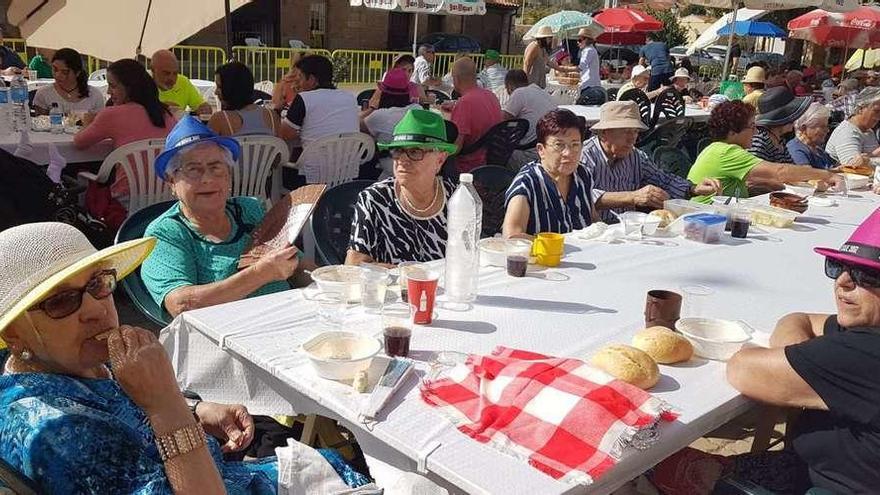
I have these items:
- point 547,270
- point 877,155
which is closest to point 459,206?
point 547,270

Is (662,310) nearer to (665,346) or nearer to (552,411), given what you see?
(665,346)

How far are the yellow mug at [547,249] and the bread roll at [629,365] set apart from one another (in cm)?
105

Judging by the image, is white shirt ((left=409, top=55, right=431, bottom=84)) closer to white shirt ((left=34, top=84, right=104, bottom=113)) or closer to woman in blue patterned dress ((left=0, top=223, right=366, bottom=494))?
white shirt ((left=34, top=84, right=104, bottom=113))

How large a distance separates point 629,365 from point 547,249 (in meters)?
1.14

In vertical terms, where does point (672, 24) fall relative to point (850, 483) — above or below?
above

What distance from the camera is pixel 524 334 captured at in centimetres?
231

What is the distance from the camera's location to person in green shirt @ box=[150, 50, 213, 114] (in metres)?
7.34

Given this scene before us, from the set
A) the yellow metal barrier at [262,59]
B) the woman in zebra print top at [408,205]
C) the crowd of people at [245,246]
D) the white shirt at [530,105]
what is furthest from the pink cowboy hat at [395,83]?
the yellow metal barrier at [262,59]

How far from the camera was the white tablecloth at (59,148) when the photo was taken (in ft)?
16.4

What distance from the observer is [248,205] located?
3.15 meters

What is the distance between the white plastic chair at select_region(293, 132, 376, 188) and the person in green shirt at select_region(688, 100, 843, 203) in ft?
8.17

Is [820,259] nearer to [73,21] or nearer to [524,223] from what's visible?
[524,223]

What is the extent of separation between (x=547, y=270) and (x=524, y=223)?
680mm

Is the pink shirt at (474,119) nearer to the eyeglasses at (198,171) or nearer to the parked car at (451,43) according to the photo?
the eyeglasses at (198,171)
